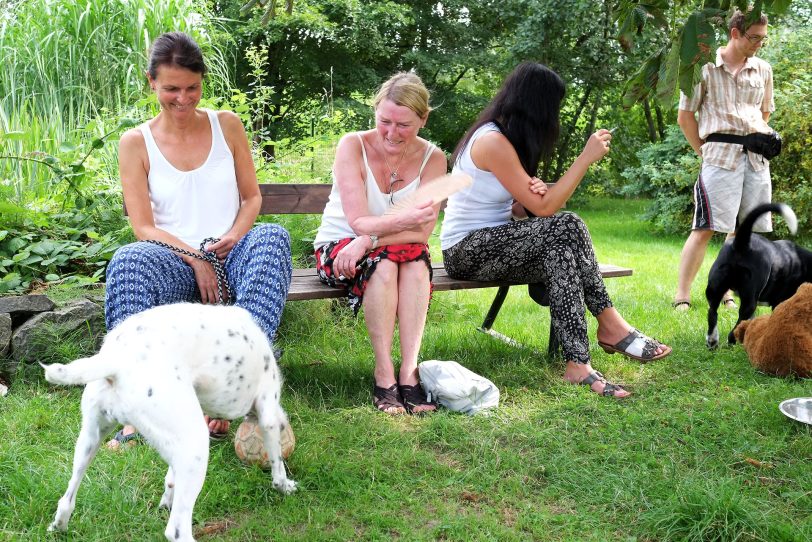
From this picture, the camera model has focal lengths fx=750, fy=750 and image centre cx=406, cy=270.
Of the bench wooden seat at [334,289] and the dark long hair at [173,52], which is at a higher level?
the dark long hair at [173,52]

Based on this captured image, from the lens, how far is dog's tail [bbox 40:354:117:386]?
1834 millimetres

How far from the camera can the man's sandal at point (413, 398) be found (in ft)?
10.9

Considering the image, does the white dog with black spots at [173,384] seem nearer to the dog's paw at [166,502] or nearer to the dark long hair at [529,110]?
the dog's paw at [166,502]

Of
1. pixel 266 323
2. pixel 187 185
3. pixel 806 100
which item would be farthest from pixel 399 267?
pixel 806 100

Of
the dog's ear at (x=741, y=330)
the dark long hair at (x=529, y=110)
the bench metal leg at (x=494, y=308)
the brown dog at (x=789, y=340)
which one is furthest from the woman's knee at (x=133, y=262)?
the dog's ear at (x=741, y=330)

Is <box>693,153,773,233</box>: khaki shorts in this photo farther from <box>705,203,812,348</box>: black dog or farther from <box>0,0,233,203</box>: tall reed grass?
<box>0,0,233,203</box>: tall reed grass

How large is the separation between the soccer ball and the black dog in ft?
8.45

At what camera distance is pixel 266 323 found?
292 centimetres

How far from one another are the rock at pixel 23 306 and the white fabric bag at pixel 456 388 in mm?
1795

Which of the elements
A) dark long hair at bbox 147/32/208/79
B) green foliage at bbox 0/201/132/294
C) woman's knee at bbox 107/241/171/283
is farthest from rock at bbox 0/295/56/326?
dark long hair at bbox 147/32/208/79

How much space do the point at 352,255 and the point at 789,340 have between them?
216cm

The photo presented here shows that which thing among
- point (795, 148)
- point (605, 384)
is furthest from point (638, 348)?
point (795, 148)

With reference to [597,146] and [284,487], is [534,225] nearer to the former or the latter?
[597,146]

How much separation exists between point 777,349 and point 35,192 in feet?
14.0
